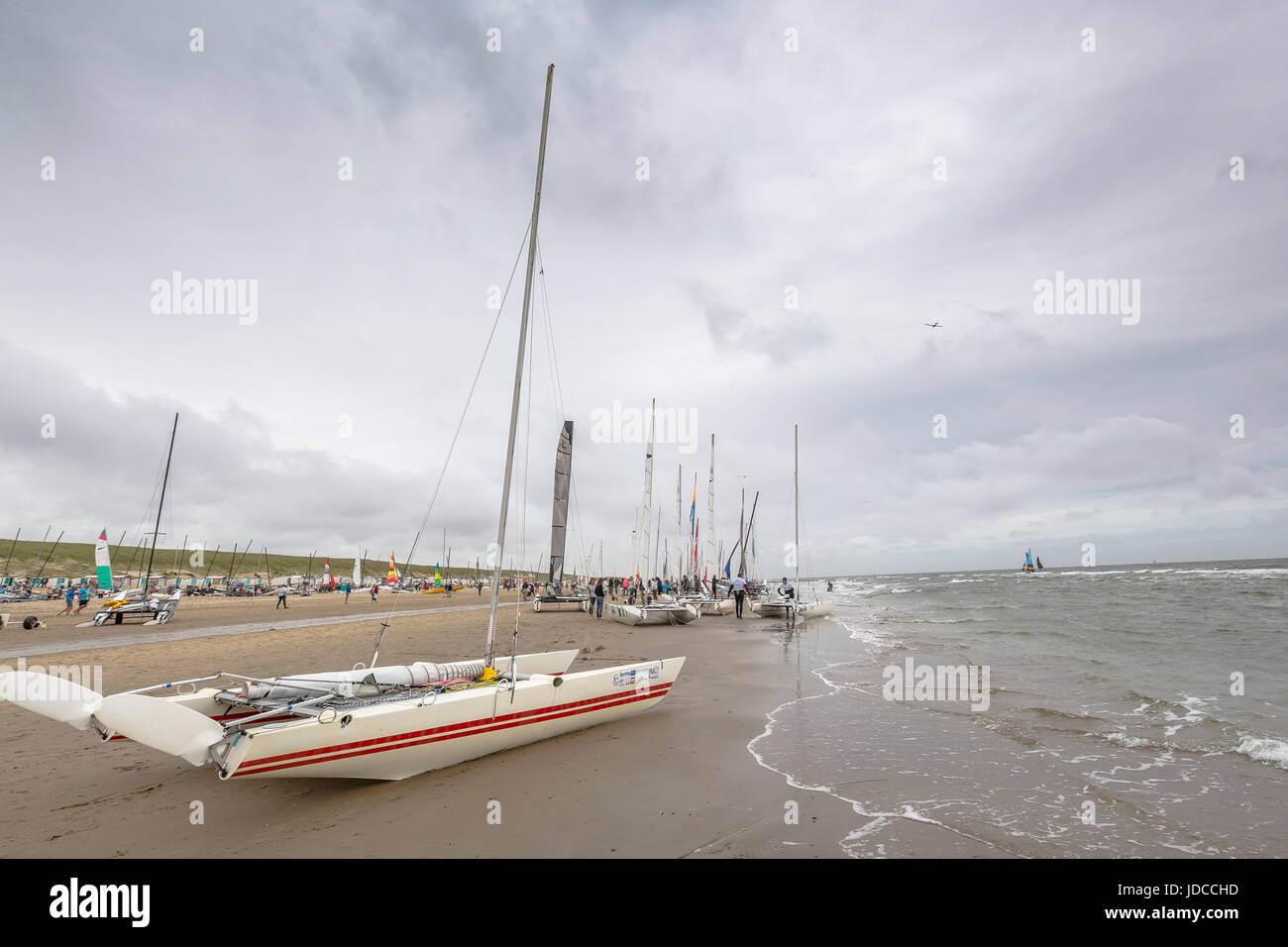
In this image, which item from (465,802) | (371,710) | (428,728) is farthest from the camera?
(428,728)

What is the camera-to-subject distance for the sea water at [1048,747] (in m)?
5.35

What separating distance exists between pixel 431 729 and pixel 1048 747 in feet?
27.5

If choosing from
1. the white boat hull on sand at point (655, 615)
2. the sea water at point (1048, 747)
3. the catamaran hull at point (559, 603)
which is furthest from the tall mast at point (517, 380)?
the catamaran hull at point (559, 603)

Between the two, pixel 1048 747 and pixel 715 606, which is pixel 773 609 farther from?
pixel 1048 747

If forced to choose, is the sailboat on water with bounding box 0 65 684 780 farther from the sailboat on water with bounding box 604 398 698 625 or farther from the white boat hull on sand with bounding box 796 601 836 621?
the white boat hull on sand with bounding box 796 601 836 621

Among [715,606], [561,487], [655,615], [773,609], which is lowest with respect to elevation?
[715,606]

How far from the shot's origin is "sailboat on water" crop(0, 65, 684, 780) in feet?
18.0

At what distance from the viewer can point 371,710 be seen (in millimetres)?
6266

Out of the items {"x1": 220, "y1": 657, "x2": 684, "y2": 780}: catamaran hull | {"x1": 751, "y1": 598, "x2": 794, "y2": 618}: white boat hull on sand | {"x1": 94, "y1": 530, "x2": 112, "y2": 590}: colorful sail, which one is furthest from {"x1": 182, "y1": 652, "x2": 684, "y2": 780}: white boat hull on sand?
{"x1": 94, "y1": 530, "x2": 112, "y2": 590}: colorful sail

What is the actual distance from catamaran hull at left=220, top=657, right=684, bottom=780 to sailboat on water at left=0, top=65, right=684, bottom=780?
13 mm

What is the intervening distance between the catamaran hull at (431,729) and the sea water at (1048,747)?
2.51 meters

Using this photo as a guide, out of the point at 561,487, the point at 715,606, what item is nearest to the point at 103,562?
the point at 561,487
